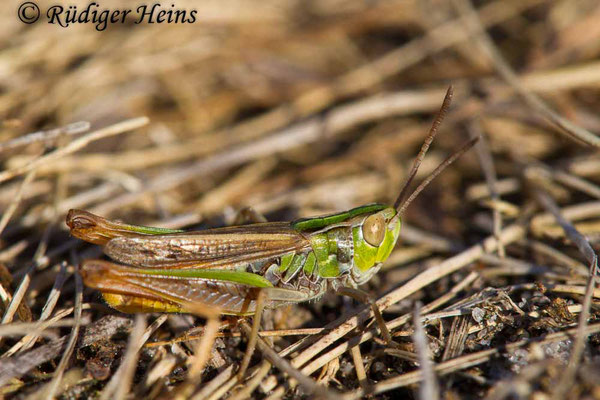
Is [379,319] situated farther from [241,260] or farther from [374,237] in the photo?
[241,260]

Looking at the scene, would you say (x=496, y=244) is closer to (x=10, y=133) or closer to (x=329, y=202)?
(x=329, y=202)

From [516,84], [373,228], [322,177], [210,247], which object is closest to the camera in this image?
[210,247]

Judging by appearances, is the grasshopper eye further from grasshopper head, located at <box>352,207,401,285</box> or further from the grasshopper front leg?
the grasshopper front leg

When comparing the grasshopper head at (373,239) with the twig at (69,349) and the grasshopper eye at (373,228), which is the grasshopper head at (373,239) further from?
the twig at (69,349)

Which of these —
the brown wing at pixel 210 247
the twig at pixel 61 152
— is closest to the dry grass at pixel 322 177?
the twig at pixel 61 152

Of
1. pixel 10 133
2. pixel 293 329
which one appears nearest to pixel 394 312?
pixel 293 329

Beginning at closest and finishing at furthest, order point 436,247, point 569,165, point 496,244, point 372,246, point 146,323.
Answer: point 146,323 → point 372,246 → point 496,244 → point 436,247 → point 569,165

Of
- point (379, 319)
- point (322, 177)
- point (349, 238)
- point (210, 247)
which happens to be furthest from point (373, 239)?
point (322, 177)
